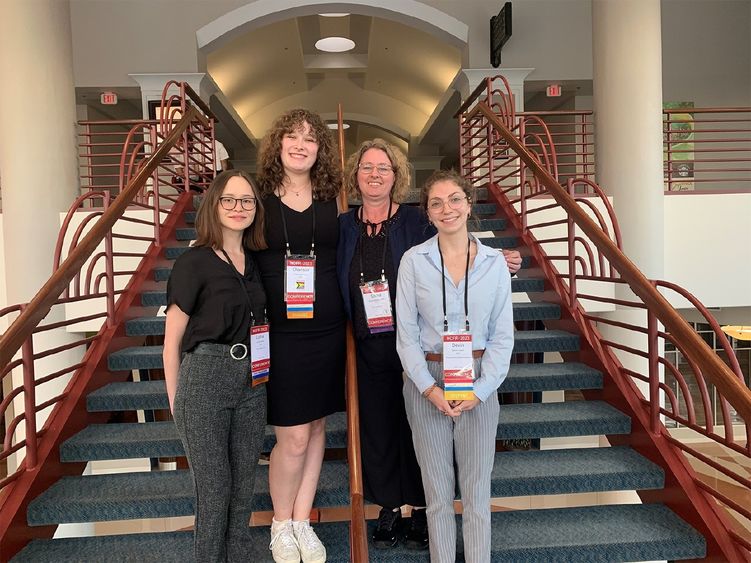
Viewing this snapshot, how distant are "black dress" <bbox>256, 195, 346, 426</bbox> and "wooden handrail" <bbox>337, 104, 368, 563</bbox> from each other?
0.19ft

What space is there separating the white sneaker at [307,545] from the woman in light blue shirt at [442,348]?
0.46m

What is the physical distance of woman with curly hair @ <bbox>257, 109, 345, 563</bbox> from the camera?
222 cm

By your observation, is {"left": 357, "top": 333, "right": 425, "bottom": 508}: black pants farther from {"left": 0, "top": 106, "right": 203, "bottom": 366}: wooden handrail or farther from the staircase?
{"left": 0, "top": 106, "right": 203, "bottom": 366}: wooden handrail

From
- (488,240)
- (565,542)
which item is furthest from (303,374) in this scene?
(488,240)

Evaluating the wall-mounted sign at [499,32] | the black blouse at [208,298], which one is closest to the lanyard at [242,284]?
the black blouse at [208,298]

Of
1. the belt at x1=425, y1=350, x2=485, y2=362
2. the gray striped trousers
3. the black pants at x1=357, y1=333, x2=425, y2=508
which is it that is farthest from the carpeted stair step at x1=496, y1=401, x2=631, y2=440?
the belt at x1=425, y1=350, x2=485, y2=362

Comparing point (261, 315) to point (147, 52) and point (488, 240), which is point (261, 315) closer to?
point (488, 240)

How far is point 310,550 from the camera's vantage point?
2312 mm

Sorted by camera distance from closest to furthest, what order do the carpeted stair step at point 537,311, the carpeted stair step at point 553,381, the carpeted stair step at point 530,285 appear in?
the carpeted stair step at point 553,381
the carpeted stair step at point 537,311
the carpeted stair step at point 530,285

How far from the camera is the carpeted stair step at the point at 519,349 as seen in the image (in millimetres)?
3510

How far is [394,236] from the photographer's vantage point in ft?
7.77

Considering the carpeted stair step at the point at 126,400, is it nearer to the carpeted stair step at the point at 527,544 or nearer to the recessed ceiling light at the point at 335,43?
the carpeted stair step at the point at 527,544

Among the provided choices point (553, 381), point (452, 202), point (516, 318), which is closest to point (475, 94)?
point (516, 318)

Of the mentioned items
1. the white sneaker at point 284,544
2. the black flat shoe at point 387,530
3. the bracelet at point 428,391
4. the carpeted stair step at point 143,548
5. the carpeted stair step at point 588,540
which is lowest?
the carpeted stair step at point 588,540
